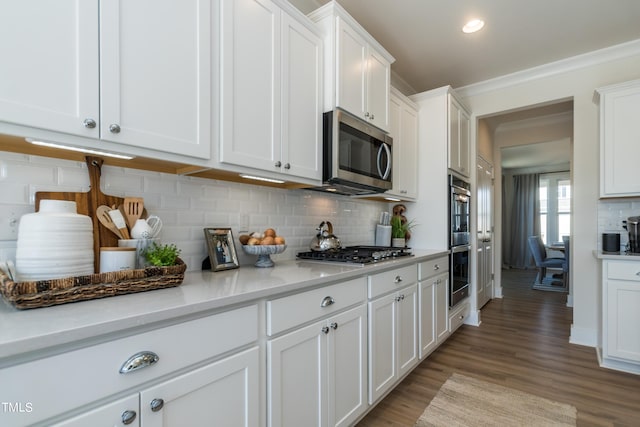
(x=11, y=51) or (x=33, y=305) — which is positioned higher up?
(x=11, y=51)

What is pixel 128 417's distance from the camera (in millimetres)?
816

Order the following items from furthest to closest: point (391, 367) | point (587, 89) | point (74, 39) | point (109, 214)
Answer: point (587, 89) < point (391, 367) < point (109, 214) < point (74, 39)

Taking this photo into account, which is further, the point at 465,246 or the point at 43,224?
the point at 465,246

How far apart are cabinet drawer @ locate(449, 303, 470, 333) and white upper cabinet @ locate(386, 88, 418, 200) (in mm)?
1223

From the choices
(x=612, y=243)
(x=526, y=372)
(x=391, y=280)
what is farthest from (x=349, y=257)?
(x=612, y=243)

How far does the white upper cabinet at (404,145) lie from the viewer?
2928 mm

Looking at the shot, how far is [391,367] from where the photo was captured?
205 cm

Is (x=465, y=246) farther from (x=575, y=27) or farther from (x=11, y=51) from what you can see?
(x=11, y=51)

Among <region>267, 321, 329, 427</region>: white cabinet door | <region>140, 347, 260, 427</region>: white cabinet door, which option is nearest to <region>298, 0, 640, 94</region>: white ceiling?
<region>267, 321, 329, 427</region>: white cabinet door

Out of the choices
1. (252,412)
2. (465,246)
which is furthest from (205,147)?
(465,246)

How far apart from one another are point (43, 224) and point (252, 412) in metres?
0.94

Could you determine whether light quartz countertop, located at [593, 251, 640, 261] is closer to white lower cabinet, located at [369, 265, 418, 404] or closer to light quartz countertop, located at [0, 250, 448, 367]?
white lower cabinet, located at [369, 265, 418, 404]

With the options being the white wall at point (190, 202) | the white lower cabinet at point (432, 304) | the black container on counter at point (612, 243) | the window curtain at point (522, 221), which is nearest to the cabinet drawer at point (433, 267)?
the white lower cabinet at point (432, 304)

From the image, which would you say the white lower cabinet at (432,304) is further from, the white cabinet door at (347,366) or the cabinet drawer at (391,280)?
the white cabinet door at (347,366)
